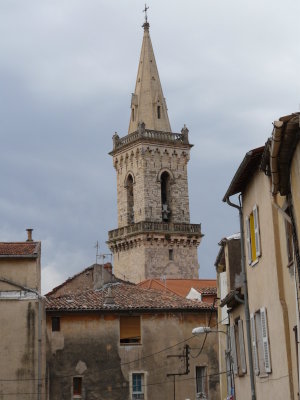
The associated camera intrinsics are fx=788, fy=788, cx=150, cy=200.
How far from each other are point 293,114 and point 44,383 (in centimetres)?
2513

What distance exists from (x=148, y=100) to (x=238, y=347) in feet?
207

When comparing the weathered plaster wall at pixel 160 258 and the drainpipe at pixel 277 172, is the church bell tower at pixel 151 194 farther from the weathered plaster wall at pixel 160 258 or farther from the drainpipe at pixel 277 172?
the drainpipe at pixel 277 172

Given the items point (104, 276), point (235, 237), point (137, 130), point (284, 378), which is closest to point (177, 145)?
point (137, 130)

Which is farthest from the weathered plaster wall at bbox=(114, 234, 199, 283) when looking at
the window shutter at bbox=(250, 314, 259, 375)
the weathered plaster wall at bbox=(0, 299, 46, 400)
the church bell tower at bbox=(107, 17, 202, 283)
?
the window shutter at bbox=(250, 314, 259, 375)

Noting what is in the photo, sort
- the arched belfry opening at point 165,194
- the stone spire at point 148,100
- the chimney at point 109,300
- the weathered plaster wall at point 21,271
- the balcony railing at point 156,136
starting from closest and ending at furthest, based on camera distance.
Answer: the weathered plaster wall at point 21,271
the chimney at point 109,300
the balcony railing at point 156,136
the arched belfry opening at point 165,194
the stone spire at point 148,100

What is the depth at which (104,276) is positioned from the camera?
49.8 m

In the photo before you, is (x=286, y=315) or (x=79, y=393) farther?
(x=79, y=393)

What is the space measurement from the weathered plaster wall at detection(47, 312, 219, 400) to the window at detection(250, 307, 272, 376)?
1727 centimetres

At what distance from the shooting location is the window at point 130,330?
36156 mm

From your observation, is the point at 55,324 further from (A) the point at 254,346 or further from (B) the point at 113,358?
(A) the point at 254,346

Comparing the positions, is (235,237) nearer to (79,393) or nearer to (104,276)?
(79,393)

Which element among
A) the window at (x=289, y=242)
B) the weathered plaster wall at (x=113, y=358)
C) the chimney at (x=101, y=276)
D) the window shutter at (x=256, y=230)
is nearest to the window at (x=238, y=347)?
the window shutter at (x=256, y=230)

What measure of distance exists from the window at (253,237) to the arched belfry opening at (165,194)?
62.4m

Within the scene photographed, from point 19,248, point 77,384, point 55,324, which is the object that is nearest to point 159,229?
point 55,324
